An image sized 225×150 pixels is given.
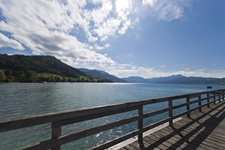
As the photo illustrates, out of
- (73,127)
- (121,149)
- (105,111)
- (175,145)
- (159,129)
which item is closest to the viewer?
(105,111)

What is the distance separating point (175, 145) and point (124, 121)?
1961 mm

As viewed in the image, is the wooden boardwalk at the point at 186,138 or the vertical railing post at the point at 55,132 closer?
the vertical railing post at the point at 55,132

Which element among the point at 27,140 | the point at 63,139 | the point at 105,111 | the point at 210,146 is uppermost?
the point at 105,111

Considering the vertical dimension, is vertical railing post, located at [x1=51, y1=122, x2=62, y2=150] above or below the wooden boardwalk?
above

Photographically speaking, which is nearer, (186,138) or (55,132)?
(55,132)

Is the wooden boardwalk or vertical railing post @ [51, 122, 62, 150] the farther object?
the wooden boardwalk

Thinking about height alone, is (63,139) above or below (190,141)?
above

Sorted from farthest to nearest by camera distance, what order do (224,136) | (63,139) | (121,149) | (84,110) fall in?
1. (224,136)
2. (121,149)
3. (84,110)
4. (63,139)

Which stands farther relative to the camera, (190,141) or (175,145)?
(190,141)

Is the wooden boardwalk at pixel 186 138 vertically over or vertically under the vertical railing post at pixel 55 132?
under

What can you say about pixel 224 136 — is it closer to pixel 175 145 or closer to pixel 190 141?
pixel 190 141

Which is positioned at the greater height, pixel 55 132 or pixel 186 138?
pixel 55 132

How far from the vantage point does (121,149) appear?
13.3 feet

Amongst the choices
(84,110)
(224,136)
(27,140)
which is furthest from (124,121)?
(27,140)
